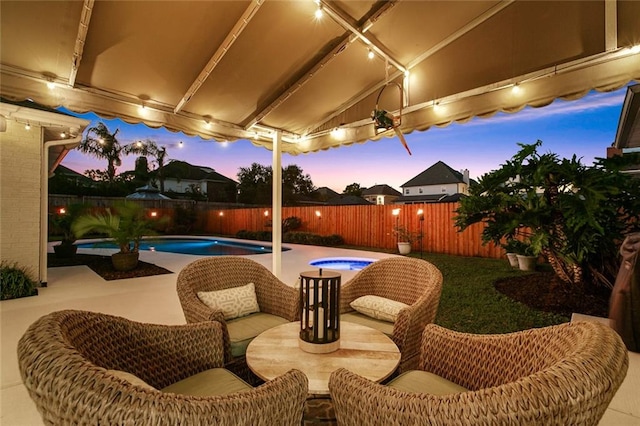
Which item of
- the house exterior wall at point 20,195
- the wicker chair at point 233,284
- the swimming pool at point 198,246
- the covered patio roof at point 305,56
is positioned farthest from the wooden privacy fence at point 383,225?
the house exterior wall at point 20,195

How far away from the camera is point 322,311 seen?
1523 millimetres

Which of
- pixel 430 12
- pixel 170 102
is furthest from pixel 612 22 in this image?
pixel 170 102

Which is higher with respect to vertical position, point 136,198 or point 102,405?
point 136,198

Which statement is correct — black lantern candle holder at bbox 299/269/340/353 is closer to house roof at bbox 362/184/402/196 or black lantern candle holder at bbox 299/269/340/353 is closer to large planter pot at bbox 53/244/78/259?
large planter pot at bbox 53/244/78/259

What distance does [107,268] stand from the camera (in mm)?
6188

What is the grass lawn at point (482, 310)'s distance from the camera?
9.75ft

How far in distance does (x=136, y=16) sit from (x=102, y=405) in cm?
290

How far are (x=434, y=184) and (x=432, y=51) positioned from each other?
65.8 ft

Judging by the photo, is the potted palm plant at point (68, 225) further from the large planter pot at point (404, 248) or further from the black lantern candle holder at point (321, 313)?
the large planter pot at point (404, 248)

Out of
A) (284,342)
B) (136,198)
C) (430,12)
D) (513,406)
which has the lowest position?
(284,342)

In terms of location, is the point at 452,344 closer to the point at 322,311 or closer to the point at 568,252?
the point at 322,311

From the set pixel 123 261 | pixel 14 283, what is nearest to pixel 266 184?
pixel 123 261

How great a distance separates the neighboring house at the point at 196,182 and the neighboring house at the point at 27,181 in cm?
1663

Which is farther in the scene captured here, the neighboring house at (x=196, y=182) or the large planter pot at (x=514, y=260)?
the neighboring house at (x=196, y=182)
